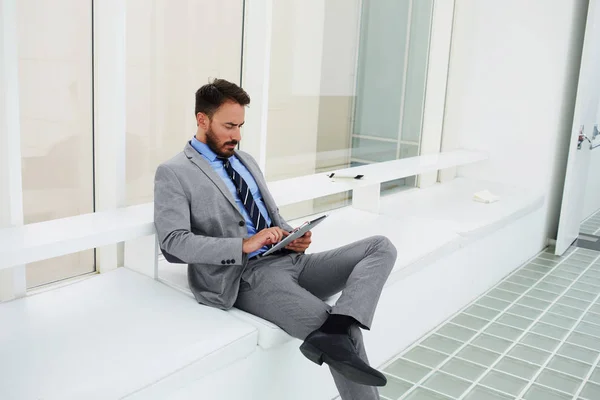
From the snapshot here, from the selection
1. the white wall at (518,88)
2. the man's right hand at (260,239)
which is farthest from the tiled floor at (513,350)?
the white wall at (518,88)

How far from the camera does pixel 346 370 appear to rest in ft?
6.81

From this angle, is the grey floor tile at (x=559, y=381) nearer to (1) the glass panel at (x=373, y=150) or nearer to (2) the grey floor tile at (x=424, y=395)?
(2) the grey floor tile at (x=424, y=395)

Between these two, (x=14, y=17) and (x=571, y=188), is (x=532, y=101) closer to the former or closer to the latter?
(x=571, y=188)

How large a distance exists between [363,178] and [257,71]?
39.5 inches

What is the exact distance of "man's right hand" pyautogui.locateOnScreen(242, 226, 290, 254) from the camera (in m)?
2.33

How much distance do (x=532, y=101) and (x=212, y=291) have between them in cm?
397

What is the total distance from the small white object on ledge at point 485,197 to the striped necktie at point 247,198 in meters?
2.73

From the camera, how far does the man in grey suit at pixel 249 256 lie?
7.40 ft

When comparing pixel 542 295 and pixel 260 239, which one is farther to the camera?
pixel 542 295

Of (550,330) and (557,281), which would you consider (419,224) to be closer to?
(550,330)

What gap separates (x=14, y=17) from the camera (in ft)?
7.46

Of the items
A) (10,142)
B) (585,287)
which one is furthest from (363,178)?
(10,142)

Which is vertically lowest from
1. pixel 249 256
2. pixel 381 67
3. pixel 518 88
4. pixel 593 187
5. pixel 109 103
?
pixel 593 187

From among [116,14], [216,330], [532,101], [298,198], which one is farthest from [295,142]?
[532,101]
